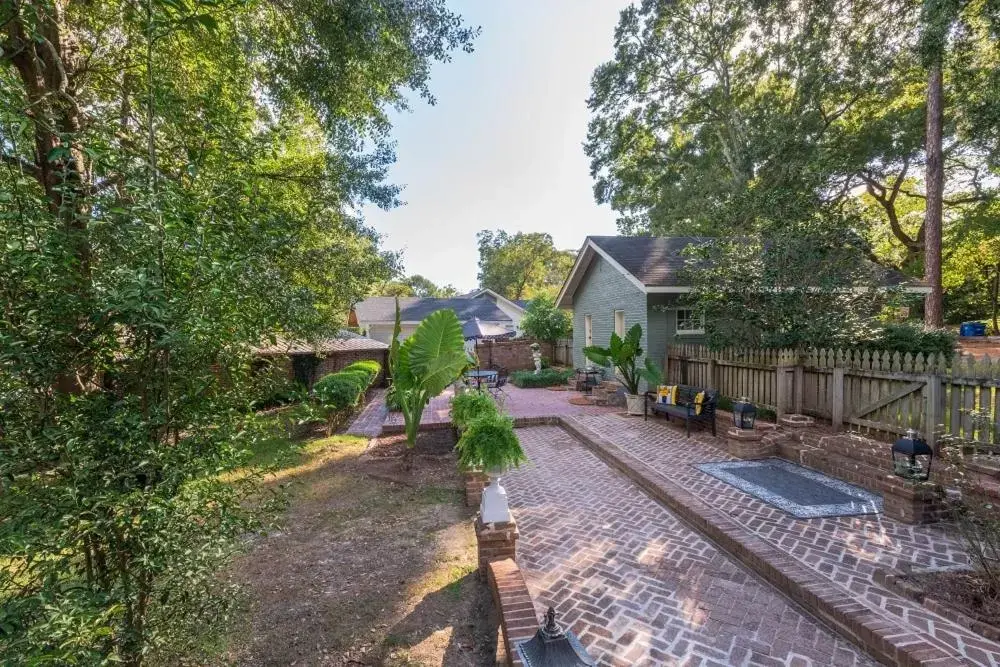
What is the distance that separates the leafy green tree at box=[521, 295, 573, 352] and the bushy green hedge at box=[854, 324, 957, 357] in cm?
1366

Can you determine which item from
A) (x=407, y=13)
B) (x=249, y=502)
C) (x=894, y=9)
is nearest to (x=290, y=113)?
(x=407, y=13)

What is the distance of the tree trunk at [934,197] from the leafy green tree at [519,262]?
34645 millimetres

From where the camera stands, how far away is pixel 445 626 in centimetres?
372

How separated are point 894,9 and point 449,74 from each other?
1583 cm

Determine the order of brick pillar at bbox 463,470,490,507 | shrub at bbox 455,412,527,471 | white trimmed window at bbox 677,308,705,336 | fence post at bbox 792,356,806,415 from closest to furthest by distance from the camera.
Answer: shrub at bbox 455,412,527,471
brick pillar at bbox 463,470,490,507
fence post at bbox 792,356,806,415
white trimmed window at bbox 677,308,705,336

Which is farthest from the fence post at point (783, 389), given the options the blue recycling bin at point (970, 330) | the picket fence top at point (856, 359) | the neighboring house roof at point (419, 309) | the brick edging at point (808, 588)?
the blue recycling bin at point (970, 330)

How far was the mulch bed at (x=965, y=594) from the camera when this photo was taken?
330 centimetres

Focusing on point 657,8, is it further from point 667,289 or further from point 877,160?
point 667,289

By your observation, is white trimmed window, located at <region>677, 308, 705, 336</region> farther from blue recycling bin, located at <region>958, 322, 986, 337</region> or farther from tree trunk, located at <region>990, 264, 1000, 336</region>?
tree trunk, located at <region>990, 264, 1000, 336</region>

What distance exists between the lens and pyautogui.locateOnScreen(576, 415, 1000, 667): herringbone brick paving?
3256 mm

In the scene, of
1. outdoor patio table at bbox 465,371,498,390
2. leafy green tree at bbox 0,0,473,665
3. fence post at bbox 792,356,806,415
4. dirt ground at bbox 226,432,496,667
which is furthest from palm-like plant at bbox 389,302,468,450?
outdoor patio table at bbox 465,371,498,390

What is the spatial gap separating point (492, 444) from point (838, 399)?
22.3 ft

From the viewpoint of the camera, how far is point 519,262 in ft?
159

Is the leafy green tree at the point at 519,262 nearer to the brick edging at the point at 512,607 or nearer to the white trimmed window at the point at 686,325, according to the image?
the white trimmed window at the point at 686,325
